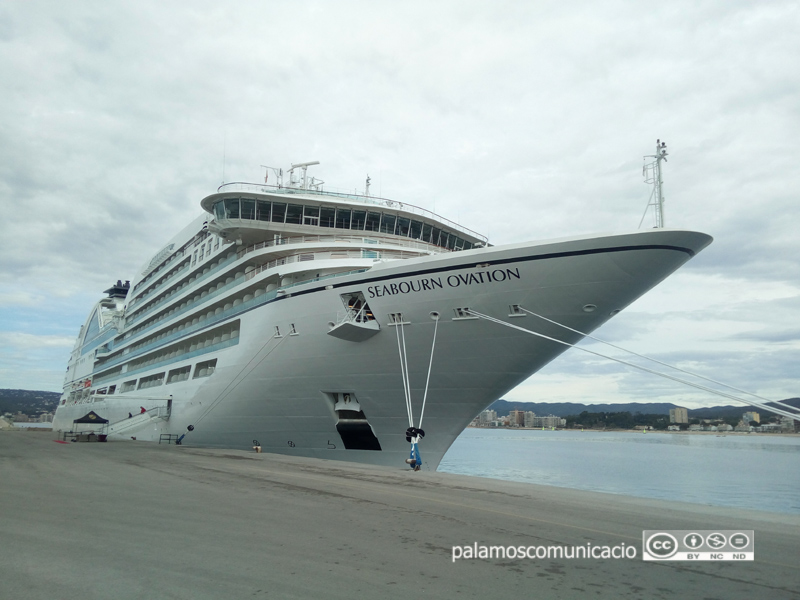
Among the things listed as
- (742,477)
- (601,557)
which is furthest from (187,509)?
(742,477)

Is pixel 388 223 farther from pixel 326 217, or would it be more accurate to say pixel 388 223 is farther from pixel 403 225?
pixel 326 217

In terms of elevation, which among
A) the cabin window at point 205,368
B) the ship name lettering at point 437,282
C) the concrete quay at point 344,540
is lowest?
the concrete quay at point 344,540

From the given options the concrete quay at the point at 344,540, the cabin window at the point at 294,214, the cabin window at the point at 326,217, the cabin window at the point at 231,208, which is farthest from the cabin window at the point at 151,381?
the concrete quay at the point at 344,540

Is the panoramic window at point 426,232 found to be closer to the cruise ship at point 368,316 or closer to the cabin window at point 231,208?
the cruise ship at point 368,316

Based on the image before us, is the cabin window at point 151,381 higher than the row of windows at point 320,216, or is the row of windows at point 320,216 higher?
the row of windows at point 320,216

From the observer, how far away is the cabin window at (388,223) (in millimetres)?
21906

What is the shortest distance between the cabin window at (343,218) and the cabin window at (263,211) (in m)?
2.92

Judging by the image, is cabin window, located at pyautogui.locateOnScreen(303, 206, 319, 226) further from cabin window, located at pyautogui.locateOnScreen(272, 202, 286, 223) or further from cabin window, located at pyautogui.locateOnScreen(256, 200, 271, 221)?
cabin window, located at pyautogui.locateOnScreen(256, 200, 271, 221)

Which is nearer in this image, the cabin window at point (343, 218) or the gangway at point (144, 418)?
the cabin window at point (343, 218)

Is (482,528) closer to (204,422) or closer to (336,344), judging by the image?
(336,344)

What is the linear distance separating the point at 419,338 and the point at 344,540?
9.79 m

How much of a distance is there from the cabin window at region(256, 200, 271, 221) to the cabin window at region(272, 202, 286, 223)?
223mm

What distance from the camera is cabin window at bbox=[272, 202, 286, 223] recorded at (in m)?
22.3

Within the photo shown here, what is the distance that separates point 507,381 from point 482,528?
962cm
